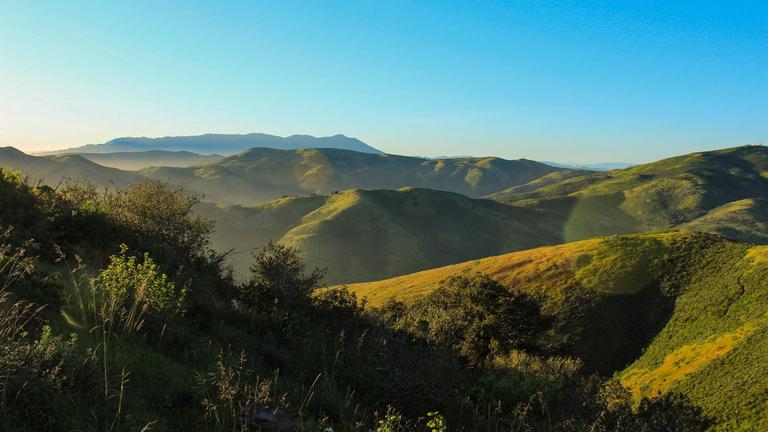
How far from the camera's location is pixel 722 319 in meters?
55.6

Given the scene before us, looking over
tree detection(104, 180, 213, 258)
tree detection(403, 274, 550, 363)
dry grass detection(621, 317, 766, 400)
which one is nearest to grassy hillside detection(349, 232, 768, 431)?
dry grass detection(621, 317, 766, 400)

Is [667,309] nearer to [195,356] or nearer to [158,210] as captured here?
[158,210]

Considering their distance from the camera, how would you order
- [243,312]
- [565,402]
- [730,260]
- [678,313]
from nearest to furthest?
[243,312] → [565,402] → [678,313] → [730,260]

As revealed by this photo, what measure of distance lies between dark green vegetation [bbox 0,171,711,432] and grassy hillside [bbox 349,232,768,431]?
110ft

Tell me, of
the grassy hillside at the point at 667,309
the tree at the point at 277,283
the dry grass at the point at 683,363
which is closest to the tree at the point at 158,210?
the tree at the point at 277,283

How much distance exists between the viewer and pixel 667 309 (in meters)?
66.0

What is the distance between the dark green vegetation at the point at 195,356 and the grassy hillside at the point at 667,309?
1318 inches

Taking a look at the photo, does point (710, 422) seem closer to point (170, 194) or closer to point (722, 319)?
point (722, 319)

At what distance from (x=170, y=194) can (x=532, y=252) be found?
8752cm

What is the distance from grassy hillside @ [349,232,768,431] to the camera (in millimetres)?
41344

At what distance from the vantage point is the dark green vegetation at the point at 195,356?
5.20m

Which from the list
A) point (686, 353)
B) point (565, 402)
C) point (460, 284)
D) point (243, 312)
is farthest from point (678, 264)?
point (243, 312)

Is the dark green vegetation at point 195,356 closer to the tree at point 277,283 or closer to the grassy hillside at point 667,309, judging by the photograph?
the tree at point 277,283

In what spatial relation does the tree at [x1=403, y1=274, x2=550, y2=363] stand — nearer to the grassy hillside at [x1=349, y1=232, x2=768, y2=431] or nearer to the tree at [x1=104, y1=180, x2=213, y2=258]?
the grassy hillside at [x1=349, y1=232, x2=768, y2=431]
